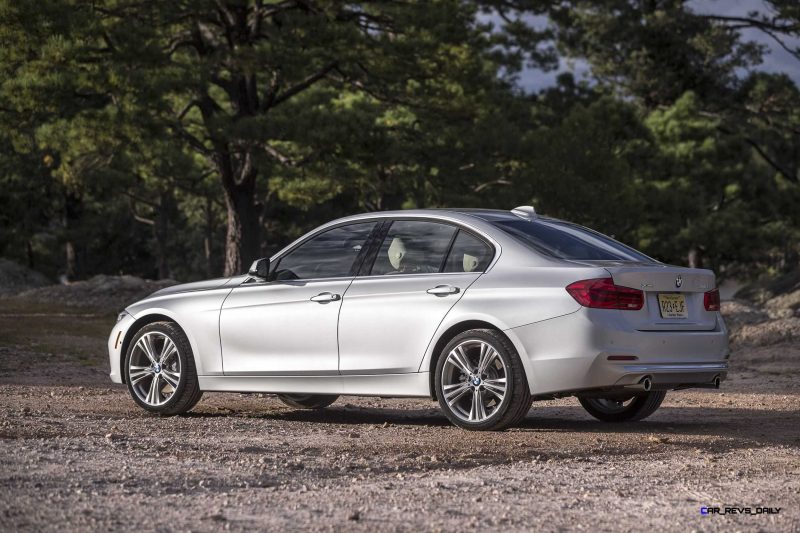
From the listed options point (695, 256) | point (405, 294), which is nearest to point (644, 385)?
point (405, 294)

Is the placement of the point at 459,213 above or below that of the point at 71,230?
above

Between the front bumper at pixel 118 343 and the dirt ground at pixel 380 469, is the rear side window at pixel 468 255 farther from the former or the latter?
the front bumper at pixel 118 343

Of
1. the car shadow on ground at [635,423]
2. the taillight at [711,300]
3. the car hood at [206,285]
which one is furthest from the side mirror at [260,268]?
the taillight at [711,300]

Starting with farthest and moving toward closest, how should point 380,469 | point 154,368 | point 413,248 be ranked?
point 154,368
point 413,248
point 380,469

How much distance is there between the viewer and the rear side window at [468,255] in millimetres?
9031

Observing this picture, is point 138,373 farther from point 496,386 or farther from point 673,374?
point 673,374

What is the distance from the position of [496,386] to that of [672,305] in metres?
1.35

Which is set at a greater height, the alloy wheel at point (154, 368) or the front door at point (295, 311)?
the front door at point (295, 311)

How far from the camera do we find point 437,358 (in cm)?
899

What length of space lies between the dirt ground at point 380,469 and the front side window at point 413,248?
47.1 inches

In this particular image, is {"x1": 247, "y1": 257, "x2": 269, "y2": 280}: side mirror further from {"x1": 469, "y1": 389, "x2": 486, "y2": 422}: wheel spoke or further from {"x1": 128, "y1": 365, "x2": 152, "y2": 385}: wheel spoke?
{"x1": 469, "y1": 389, "x2": 486, "y2": 422}: wheel spoke

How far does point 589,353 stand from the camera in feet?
27.4

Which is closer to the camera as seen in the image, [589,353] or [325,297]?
[589,353]

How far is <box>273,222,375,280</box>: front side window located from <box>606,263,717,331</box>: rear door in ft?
6.99
